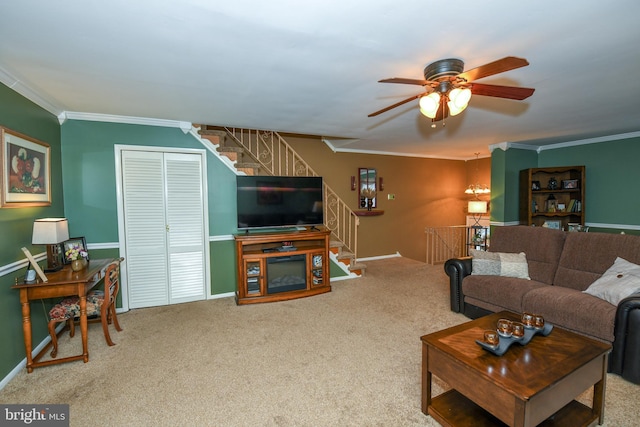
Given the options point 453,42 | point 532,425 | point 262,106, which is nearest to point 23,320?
point 262,106

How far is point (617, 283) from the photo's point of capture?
2.53 m

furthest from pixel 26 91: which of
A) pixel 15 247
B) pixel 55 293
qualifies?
pixel 55 293

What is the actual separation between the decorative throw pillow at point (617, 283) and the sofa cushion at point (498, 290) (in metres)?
0.46

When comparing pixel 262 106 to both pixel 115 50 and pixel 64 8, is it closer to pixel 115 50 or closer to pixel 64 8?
pixel 115 50

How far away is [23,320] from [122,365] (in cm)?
86

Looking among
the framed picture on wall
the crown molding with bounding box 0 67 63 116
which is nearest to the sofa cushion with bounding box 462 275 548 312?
the framed picture on wall

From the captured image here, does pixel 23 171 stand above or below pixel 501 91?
below

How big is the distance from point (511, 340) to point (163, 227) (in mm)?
3886

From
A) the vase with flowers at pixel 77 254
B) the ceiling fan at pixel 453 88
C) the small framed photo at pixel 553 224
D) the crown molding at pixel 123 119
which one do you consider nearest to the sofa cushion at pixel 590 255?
the ceiling fan at pixel 453 88

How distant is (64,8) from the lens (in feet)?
5.13

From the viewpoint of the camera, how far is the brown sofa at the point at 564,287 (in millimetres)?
2260

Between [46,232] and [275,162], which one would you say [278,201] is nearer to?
[275,162]

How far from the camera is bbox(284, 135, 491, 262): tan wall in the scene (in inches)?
234

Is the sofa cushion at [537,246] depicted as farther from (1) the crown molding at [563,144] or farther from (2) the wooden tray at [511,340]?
(1) the crown molding at [563,144]
